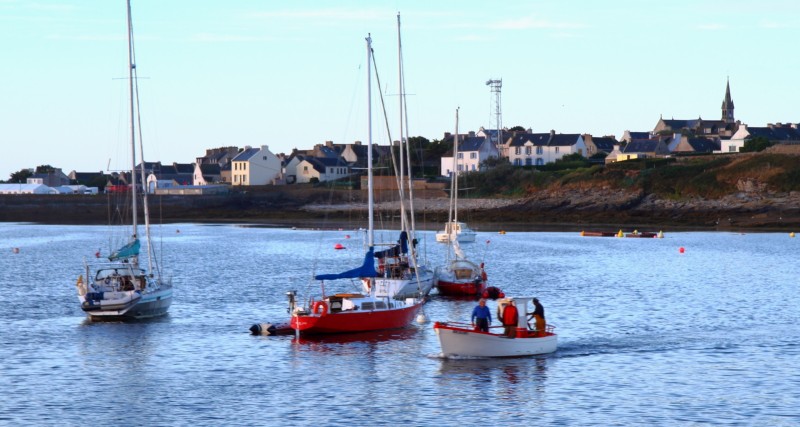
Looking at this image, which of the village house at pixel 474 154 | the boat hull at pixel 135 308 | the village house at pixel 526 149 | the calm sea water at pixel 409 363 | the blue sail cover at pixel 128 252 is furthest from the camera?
the village house at pixel 526 149

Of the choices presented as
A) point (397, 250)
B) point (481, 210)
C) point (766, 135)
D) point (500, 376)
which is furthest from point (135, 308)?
point (766, 135)

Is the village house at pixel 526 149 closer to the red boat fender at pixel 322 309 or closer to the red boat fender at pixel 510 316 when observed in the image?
the red boat fender at pixel 322 309

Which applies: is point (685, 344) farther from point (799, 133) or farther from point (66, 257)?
point (799, 133)

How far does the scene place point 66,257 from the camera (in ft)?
280

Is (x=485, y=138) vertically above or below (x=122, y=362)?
above

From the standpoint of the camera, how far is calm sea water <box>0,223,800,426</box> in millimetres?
29344

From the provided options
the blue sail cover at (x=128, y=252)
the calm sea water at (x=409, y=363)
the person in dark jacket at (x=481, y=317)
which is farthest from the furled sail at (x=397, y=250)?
the person in dark jacket at (x=481, y=317)

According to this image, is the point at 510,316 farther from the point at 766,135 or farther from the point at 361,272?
the point at 766,135

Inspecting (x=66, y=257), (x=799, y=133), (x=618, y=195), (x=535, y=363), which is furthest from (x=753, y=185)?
(x=535, y=363)

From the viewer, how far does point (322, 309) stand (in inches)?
1574

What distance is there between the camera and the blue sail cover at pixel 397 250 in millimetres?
47241

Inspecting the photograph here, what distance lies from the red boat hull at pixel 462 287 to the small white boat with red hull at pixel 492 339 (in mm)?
17867

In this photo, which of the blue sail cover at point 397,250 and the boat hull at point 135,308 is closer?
the boat hull at point 135,308

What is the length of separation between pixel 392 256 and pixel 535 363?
13259 millimetres
